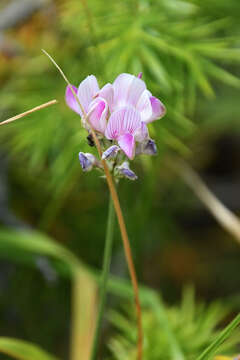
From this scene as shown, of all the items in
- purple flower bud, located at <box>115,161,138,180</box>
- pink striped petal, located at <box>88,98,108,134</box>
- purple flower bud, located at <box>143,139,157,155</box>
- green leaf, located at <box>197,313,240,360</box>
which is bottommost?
green leaf, located at <box>197,313,240,360</box>

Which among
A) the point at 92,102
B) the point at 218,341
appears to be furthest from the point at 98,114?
the point at 218,341

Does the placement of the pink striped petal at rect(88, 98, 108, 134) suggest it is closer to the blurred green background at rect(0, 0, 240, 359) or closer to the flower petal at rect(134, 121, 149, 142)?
the flower petal at rect(134, 121, 149, 142)

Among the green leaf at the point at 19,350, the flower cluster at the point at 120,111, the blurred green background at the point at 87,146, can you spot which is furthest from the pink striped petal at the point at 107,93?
the green leaf at the point at 19,350

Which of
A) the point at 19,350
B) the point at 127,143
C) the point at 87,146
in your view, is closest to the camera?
the point at 127,143

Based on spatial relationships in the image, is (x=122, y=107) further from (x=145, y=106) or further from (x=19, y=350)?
(x=19, y=350)

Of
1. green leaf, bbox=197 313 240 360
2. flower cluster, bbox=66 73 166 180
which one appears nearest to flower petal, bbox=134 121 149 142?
flower cluster, bbox=66 73 166 180

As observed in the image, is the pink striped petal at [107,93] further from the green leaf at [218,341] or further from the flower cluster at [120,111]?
the green leaf at [218,341]

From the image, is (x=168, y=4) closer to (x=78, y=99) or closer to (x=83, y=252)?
(x=78, y=99)
